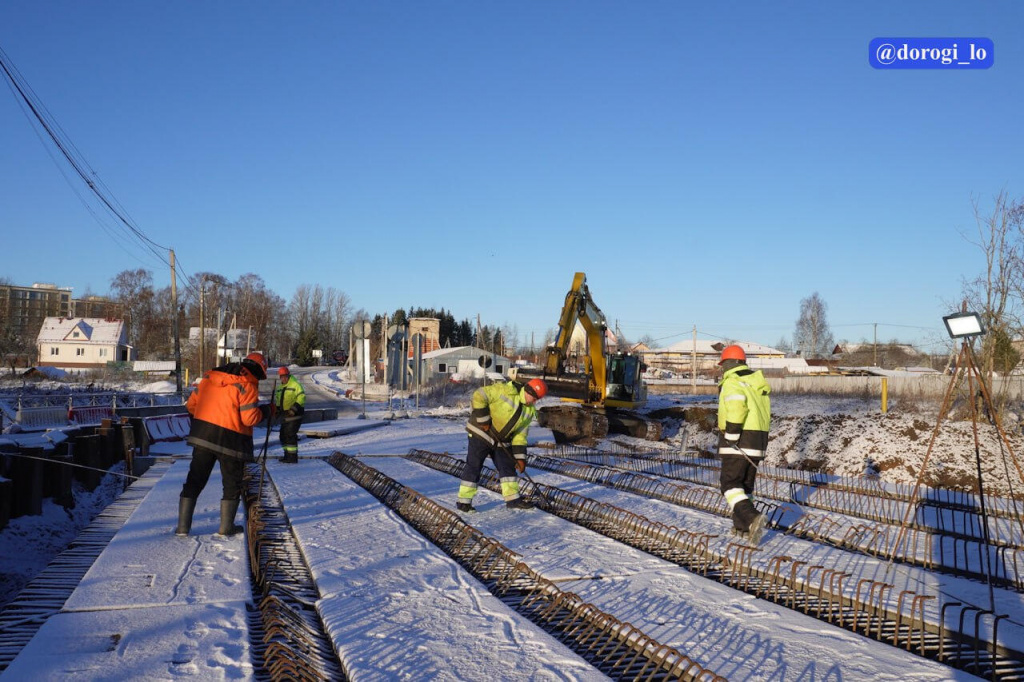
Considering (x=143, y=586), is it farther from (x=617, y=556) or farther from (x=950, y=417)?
(x=950, y=417)

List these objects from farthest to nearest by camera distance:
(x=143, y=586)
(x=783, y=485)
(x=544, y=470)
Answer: (x=544, y=470), (x=783, y=485), (x=143, y=586)

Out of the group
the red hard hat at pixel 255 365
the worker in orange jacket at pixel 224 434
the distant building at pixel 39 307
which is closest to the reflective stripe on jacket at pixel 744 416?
the worker in orange jacket at pixel 224 434

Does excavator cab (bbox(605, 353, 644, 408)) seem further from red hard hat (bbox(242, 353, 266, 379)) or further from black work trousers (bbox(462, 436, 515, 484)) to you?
red hard hat (bbox(242, 353, 266, 379))

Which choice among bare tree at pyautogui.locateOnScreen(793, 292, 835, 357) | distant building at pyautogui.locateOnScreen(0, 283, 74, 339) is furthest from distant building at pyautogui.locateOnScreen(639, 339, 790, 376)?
distant building at pyautogui.locateOnScreen(0, 283, 74, 339)

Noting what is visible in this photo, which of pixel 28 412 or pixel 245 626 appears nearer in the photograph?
pixel 245 626

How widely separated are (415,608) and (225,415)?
2.93 metres

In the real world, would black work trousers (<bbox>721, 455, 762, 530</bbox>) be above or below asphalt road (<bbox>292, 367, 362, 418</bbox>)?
above

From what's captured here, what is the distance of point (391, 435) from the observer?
1952 centimetres

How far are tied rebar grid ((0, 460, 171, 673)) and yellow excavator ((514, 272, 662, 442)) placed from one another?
1258 cm

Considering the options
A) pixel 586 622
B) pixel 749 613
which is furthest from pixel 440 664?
pixel 749 613

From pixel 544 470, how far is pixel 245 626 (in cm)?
827

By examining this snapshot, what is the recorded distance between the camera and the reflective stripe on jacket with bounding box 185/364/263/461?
6.80m

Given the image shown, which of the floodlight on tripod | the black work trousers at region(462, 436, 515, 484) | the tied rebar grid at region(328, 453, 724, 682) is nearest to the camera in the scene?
the tied rebar grid at region(328, 453, 724, 682)

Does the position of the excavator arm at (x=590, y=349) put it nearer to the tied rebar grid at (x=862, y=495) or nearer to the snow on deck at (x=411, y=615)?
the tied rebar grid at (x=862, y=495)
